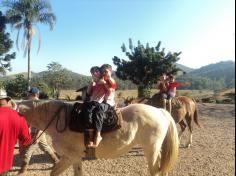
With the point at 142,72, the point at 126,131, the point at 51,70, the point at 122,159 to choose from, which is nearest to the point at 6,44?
the point at 142,72

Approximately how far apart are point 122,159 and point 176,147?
87.7 inches

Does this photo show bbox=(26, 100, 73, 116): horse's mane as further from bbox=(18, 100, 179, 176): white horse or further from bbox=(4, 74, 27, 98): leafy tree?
bbox=(4, 74, 27, 98): leafy tree

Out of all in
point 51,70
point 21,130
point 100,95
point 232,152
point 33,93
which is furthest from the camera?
point 51,70

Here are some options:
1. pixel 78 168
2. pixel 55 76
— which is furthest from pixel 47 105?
pixel 55 76

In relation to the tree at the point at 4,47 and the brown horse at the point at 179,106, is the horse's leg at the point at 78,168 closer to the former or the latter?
the brown horse at the point at 179,106

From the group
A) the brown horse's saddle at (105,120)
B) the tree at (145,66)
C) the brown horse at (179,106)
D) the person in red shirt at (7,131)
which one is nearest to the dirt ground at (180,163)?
the brown horse at (179,106)

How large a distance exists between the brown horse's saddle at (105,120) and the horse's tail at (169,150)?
967 mm

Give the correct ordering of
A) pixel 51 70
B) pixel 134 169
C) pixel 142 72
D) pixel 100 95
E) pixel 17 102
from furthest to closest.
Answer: pixel 51 70 < pixel 142 72 < pixel 134 169 < pixel 100 95 < pixel 17 102

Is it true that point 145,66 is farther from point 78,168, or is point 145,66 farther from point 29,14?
point 78,168

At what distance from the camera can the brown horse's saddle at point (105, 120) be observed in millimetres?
4285

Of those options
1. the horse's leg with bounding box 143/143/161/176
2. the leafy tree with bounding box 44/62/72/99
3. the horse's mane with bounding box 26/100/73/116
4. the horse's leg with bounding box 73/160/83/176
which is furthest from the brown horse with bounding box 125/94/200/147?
the leafy tree with bounding box 44/62/72/99

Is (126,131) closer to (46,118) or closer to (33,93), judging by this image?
(46,118)

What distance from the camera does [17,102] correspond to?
4.29 meters

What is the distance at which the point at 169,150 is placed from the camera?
486 centimetres
